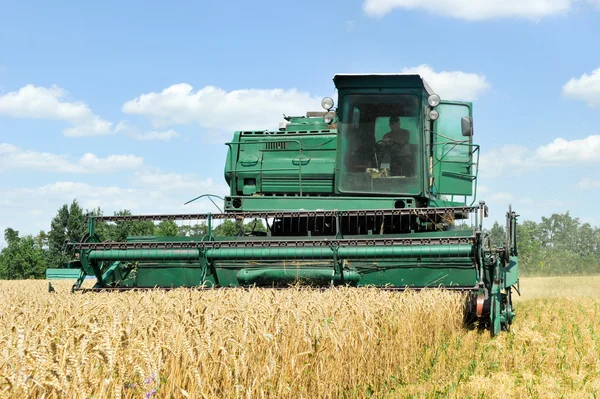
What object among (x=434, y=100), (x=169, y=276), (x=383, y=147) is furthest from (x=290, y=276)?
(x=434, y=100)

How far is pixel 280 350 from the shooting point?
3471 mm

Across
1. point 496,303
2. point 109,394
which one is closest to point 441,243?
point 496,303

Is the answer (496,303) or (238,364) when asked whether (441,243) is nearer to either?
(496,303)

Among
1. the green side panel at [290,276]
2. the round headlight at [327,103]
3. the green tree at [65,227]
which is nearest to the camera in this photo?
the green side panel at [290,276]

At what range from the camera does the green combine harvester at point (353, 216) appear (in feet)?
24.6

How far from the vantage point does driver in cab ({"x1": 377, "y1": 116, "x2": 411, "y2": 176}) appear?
8.85 m

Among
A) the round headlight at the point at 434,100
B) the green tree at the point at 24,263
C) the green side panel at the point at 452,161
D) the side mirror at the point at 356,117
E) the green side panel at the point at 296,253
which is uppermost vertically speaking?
the round headlight at the point at 434,100

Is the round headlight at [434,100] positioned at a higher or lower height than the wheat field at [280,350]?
higher

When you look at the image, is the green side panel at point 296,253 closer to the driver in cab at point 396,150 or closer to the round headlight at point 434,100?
the driver in cab at point 396,150

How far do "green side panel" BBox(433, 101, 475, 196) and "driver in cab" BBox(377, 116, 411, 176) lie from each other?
0.63 metres

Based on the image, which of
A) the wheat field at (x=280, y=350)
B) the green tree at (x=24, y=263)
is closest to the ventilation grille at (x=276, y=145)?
the wheat field at (x=280, y=350)

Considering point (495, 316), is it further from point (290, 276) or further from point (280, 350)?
point (280, 350)

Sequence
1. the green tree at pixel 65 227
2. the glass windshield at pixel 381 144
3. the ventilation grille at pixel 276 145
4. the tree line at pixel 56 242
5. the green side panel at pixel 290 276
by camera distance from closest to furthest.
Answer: the green side panel at pixel 290 276 → the glass windshield at pixel 381 144 → the ventilation grille at pixel 276 145 → the tree line at pixel 56 242 → the green tree at pixel 65 227

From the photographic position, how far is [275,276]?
7742mm
